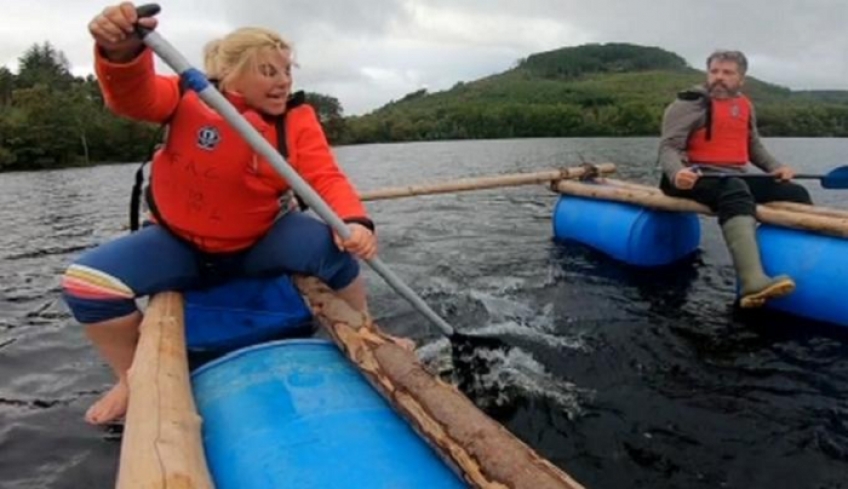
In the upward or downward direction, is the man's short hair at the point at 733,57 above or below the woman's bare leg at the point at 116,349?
above

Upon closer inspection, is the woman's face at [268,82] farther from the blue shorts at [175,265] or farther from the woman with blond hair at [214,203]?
the blue shorts at [175,265]

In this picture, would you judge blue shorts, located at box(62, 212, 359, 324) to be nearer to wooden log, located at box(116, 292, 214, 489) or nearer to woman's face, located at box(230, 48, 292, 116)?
wooden log, located at box(116, 292, 214, 489)

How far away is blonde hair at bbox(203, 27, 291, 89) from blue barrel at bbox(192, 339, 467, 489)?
1.64 m

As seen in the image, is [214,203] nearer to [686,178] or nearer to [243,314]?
[243,314]

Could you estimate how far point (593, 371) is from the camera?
507 cm

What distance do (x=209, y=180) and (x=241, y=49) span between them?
770mm

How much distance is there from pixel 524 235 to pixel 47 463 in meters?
7.98

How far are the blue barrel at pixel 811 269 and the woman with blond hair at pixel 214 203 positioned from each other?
4.25 metres

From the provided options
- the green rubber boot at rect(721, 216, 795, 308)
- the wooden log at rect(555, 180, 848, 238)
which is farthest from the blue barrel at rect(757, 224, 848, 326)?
the green rubber boot at rect(721, 216, 795, 308)

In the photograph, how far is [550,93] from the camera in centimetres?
13512

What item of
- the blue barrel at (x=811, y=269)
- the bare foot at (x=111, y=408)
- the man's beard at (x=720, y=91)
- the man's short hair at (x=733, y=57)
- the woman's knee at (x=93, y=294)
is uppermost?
the man's short hair at (x=733, y=57)

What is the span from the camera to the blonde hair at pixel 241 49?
369 cm

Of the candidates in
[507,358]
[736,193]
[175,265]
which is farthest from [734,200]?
[175,265]

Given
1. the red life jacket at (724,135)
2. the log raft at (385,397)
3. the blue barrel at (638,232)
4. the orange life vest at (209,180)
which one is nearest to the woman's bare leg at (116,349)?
the log raft at (385,397)
